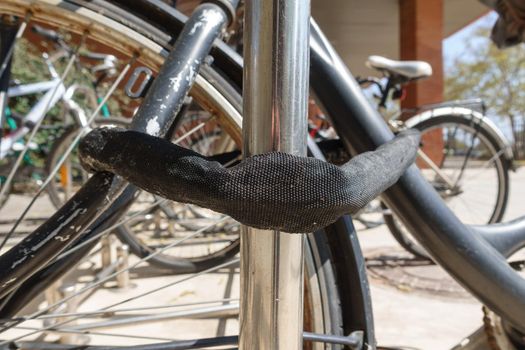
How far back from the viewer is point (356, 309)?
72 cm

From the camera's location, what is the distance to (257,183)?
0.36 meters

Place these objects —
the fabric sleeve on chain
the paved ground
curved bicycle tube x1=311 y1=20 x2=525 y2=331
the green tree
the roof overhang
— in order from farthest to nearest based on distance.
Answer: the green tree < the roof overhang < the paved ground < curved bicycle tube x1=311 y1=20 x2=525 y2=331 < the fabric sleeve on chain

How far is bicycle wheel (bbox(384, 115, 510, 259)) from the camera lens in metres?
2.32

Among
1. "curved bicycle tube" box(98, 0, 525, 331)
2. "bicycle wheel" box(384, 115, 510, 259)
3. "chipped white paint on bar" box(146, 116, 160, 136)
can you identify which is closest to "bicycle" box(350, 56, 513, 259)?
"bicycle wheel" box(384, 115, 510, 259)

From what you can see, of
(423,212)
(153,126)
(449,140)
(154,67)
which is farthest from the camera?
(449,140)

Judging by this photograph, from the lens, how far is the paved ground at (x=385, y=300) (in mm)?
1428

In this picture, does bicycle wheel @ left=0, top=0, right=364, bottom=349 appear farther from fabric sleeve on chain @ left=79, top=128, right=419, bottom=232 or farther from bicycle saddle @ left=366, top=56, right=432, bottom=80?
bicycle saddle @ left=366, top=56, right=432, bottom=80

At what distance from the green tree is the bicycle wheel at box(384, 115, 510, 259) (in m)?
16.6

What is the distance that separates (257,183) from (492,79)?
2132cm

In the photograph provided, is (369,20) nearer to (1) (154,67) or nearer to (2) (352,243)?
(1) (154,67)

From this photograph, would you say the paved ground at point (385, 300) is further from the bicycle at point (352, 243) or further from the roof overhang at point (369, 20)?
the roof overhang at point (369, 20)

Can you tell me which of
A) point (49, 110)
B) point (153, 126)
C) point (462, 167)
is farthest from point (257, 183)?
point (462, 167)

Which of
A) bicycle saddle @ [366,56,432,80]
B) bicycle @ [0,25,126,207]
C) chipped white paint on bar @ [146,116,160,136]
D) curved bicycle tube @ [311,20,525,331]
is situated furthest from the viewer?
bicycle @ [0,25,126,207]

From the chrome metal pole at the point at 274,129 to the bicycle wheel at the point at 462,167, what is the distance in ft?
5.64
